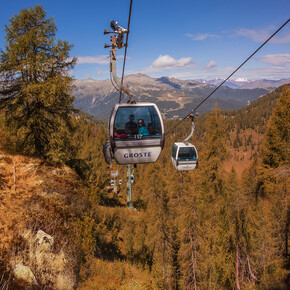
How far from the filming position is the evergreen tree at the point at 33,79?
12.9 meters

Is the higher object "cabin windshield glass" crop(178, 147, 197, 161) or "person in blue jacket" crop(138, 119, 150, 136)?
"person in blue jacket" crop(138, 119, 150, 136)

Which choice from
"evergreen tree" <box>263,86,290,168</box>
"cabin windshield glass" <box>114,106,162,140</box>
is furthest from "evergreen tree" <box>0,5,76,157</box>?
"evergreen tree" <box>263,86,290,168</box>

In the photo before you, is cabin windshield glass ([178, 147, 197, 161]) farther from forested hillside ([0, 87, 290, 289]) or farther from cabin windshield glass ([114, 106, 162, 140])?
cabin windshield glass ([114, 106, 162, 140])

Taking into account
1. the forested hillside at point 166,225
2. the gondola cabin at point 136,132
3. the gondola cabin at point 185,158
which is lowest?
the forested hillside at point 166,225

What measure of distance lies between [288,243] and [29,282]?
2776 centimetres

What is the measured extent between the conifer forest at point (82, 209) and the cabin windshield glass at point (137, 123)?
20.5 feet

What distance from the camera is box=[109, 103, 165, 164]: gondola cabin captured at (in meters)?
6.89

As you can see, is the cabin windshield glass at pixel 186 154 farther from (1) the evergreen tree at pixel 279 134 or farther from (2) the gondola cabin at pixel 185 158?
(1) the evergreen tree at pixel 279 134

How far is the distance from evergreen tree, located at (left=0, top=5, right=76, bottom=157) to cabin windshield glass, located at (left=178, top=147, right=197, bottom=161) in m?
9.32

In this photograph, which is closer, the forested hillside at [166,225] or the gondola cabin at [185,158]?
the forested hillside at [166,225]

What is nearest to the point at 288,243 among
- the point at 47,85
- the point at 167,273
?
the point at 167,273

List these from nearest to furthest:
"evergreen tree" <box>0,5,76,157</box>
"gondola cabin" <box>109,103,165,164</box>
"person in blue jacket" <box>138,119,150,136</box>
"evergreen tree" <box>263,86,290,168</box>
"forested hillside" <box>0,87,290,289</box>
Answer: "gondola cabin" <box>109,103,165,164</box> → "person in blue jacket" <box>138,119,150,136</box> → "forested hillside" <box>0,87,290,289</box> → "evergreen tree" <box>0,5,76,157</box> → "evergreen tree" <box>263,86,290,168</box>

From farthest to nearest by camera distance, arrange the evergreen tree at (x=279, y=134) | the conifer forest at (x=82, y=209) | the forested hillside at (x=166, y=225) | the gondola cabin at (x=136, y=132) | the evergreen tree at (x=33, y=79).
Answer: the evergreen tree at (x=279, y=134)
the evergreen tree at (x=33, y=79)
the forested hillside at (x=166, y=225)
the conifer forest at (x=82, y=209)
the gondola cabin at (x=136, y=132)

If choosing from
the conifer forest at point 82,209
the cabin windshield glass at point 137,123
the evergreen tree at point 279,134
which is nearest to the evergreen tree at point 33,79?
the conifer forest at point 82,209
